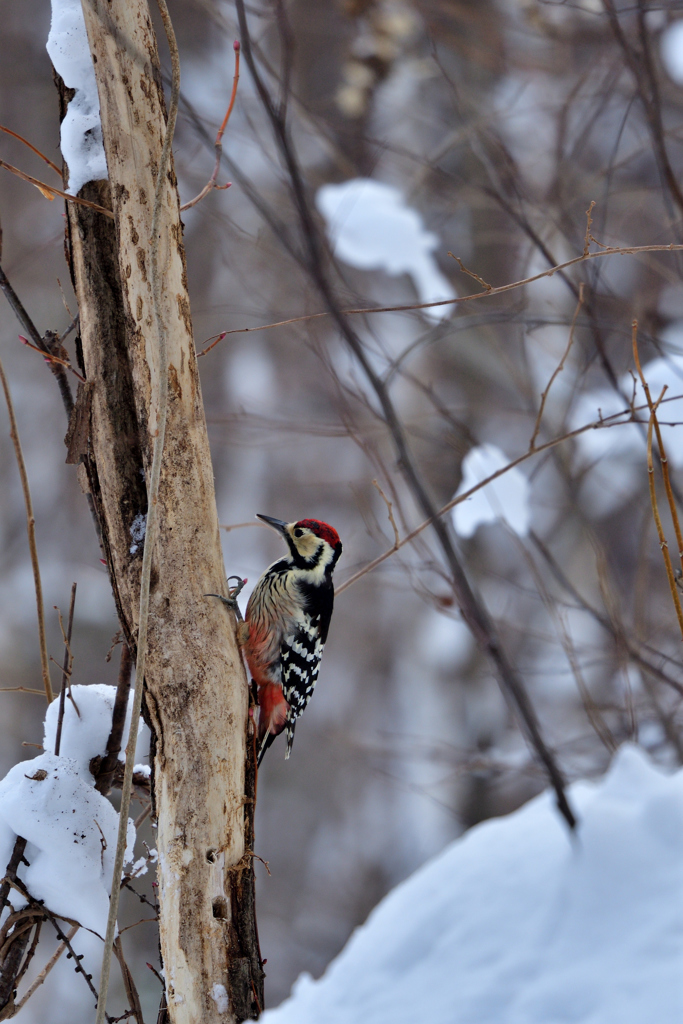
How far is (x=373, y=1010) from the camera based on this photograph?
0.93 m

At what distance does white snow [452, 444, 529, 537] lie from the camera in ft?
7.38

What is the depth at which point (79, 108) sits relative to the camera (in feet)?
4.32

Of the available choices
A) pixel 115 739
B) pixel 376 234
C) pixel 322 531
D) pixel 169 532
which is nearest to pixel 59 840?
pixel 115 739

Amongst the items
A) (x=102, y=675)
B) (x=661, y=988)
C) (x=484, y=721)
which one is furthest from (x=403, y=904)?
(x=102, y=675)

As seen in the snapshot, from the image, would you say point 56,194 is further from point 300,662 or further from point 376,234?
point 376,234

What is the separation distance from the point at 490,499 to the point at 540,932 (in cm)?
157

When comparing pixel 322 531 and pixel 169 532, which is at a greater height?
pixel 322 531

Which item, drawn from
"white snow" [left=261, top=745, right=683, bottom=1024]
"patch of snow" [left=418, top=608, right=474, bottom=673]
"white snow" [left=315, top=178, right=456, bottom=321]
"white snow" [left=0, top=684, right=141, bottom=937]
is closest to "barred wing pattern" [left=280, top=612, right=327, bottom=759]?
"white snow" [left=0, top=684, right=141, bottom=937]

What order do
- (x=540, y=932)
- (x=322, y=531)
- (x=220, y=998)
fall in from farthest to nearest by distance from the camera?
(x=322, y=531)
(x=220, y=998)
(x=540, y=932)

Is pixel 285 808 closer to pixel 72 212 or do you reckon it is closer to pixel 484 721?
pixel 484 721

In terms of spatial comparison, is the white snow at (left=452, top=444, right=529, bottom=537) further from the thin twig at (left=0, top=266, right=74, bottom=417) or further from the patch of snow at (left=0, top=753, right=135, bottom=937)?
the patch of snow at (left=0, top=753, right=135, bottom=937)

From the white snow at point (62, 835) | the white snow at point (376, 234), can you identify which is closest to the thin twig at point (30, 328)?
the white snow at point (62, 835)

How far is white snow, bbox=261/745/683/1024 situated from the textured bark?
0.89ft

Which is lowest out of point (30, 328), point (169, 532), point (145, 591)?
point (145, 591)
